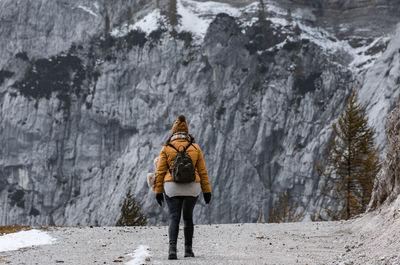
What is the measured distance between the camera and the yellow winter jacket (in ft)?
26.0

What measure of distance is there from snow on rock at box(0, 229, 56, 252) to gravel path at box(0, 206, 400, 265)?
1.07 ft

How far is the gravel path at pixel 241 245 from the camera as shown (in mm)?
7926

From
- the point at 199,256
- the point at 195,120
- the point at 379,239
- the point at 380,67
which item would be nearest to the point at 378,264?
the point at 379,239

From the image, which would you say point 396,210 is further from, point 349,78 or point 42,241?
point 349,78

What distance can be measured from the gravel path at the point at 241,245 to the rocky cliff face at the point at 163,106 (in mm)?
66657

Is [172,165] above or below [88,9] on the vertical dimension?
below

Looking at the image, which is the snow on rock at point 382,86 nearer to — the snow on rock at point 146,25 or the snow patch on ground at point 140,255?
the snow on rock at point 146,25

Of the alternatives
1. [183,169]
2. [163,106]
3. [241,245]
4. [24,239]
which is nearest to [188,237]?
[183,169]

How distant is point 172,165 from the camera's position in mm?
7906

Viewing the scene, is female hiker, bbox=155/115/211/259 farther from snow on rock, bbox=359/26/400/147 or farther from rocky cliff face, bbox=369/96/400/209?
snow on rock, bbox=359/26/400/147

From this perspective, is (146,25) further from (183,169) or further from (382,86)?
(183,169)

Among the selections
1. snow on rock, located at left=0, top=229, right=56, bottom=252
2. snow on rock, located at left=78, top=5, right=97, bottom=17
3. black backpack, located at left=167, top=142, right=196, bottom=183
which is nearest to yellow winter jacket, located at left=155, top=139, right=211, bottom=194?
black backpack, located at left=167, top=142, right=196, bottom=183

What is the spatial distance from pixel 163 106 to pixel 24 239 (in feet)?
262

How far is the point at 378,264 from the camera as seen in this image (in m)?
6.52
